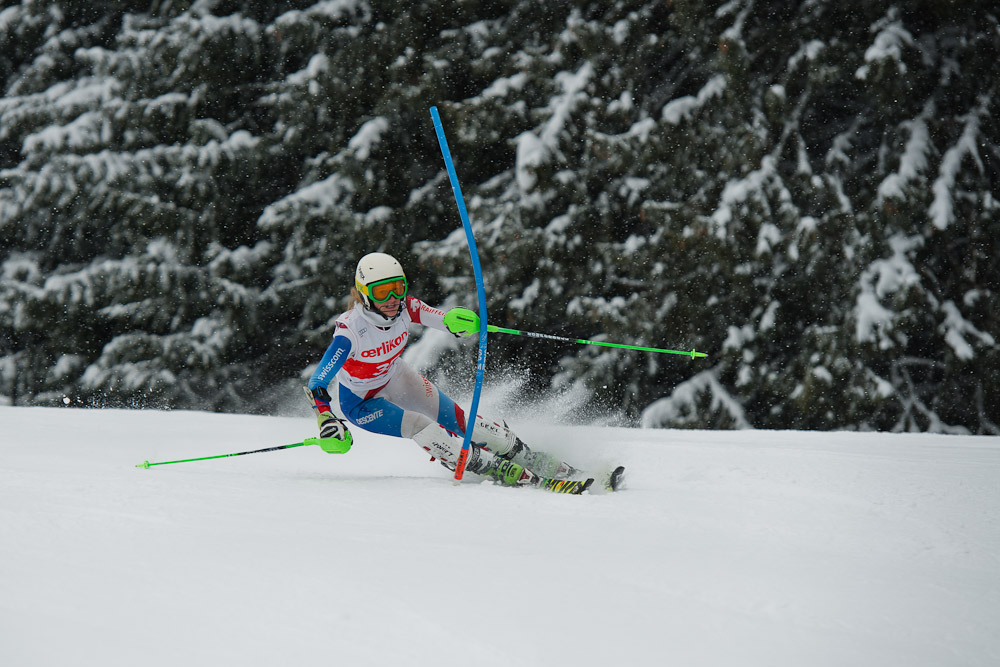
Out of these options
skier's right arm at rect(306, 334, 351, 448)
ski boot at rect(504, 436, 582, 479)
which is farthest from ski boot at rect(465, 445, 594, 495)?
skier's right arm at rect(306, 334, 351, 448)

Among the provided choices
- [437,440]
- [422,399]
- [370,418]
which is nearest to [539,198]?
[422,399]

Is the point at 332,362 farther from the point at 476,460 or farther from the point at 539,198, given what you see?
the point at 539,198

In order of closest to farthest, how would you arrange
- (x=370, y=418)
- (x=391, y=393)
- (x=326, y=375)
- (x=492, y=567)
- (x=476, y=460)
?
(x=492, y=567)
(x=476, y=460)
(x=326, y=375)
(x=370, y=418)
(x=391, y=393)

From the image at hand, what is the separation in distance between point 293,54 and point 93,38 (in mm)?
2985

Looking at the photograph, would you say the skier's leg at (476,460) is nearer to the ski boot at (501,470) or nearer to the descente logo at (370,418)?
the ski boot at (501,470)

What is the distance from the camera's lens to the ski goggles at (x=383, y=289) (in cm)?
461

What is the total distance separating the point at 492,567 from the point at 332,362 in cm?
212

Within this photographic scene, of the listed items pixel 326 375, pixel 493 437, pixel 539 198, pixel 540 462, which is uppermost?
pixel 539 198

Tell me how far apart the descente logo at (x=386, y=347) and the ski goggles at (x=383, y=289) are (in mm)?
245

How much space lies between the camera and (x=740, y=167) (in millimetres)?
9562

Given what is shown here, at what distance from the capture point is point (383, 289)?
462 centimetres

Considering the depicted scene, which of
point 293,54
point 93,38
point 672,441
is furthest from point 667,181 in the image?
point 93,38

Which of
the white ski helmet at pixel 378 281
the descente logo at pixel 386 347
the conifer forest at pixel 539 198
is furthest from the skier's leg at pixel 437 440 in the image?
the conifer forest at pixel 539 198

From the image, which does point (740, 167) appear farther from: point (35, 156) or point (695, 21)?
point (35, 156)
